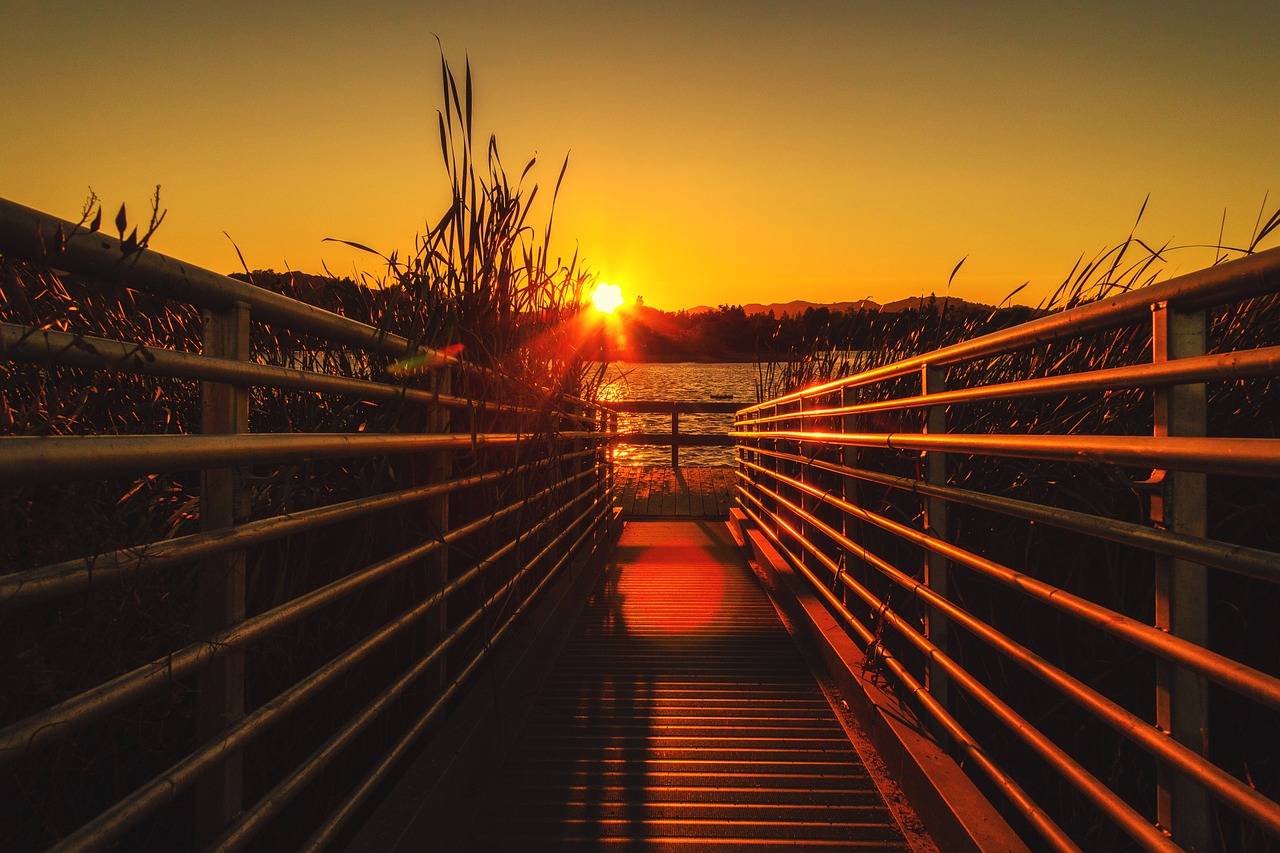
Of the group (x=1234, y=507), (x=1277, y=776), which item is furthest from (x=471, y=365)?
(x=1277, y=776)

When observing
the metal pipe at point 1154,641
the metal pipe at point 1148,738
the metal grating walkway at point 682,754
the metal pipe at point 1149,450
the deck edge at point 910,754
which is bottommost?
the metal grating walkway at point 682,754

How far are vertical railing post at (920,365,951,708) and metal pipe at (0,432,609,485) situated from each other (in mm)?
1403

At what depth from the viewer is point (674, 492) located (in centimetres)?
905

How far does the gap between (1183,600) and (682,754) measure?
153 centimetres

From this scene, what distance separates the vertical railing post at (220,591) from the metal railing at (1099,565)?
126cm

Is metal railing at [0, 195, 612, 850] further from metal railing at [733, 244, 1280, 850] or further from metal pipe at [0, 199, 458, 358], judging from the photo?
metal railing at [733, 244, 1280, 850]

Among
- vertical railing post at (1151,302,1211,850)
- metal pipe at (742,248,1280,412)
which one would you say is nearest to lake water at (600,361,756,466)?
metal pipe at (742,248,1280,412)

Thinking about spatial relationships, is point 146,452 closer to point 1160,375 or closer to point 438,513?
point 438,513

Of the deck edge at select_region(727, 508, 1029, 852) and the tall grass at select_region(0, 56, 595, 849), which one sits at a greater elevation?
A: the tall grass at select_region(0, 56, 595, 849)

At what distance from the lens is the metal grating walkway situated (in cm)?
182

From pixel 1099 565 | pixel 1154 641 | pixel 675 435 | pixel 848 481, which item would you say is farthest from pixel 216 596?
pixel 675 435

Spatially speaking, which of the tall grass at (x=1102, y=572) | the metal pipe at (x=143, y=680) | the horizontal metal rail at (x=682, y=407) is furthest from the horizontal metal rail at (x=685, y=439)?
the metal pipe at (x=143, y=680)

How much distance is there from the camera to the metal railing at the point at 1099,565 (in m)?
0.98

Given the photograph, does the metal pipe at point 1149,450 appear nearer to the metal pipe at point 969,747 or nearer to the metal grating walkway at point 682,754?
the metal pipe at point 969,747
